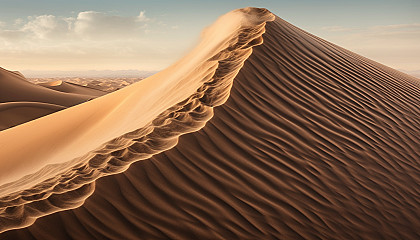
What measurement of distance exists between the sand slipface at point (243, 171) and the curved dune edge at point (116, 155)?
0.02m

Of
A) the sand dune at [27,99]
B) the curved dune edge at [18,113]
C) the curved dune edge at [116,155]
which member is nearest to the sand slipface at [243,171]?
the curved dune edge at [116,155]

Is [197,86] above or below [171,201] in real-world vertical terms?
above

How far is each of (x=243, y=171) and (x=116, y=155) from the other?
143 centimetres

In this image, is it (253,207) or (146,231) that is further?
(253,207)

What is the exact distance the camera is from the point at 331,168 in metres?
4.80

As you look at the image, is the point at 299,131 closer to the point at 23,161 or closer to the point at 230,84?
the point at 230,84

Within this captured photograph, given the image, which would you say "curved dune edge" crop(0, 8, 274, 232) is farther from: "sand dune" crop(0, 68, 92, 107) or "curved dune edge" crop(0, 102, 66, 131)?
"sand dune" crop(0, 68, 92, 107)

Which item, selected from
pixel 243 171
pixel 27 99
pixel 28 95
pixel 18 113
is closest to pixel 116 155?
pixel 243 171

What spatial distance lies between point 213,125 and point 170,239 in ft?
6.05

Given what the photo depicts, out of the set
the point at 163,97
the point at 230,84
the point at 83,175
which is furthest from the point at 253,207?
the point at 163,97

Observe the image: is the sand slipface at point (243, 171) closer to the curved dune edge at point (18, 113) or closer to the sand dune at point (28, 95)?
the curved dune edge at point (18, 113)

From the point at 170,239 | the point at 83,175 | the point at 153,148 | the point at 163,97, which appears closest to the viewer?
the point at 170,239

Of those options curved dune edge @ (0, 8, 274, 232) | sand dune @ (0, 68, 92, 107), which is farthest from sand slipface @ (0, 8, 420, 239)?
sand dune @ (0, 68, 92, 107)

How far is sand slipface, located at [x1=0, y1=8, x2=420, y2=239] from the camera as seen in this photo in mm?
3504
